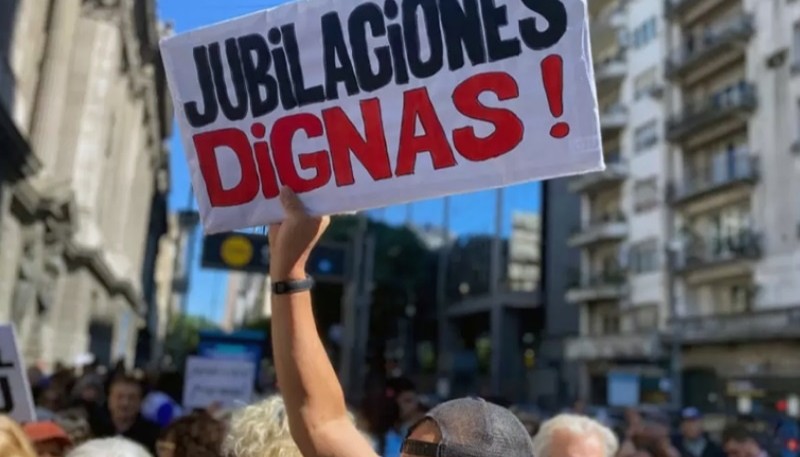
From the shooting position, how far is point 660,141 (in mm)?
37438

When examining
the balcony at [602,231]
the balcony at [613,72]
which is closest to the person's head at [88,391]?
the balcony at [602,231]

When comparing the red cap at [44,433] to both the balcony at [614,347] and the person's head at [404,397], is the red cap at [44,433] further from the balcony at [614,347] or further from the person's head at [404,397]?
the balcony at [614,347]

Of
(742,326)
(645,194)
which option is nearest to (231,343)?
(742,326)

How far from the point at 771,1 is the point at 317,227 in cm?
3250

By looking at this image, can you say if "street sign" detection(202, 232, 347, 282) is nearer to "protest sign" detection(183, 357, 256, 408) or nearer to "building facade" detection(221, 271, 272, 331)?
"protest sign" detection(183, 357, 256, 408)

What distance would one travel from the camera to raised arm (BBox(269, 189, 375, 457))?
6.28 feet

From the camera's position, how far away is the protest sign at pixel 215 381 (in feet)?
30.4

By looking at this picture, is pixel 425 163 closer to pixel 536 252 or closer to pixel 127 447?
pixel 127 447

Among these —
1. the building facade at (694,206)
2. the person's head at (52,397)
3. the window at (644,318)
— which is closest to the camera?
the person's head at (52,397)

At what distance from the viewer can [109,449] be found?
3.17m

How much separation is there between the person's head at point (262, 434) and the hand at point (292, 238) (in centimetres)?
74

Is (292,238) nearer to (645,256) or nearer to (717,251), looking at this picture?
(717,251)

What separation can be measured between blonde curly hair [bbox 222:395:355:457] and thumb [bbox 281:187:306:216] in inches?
28.2

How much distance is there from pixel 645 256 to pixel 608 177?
3.88 metres
